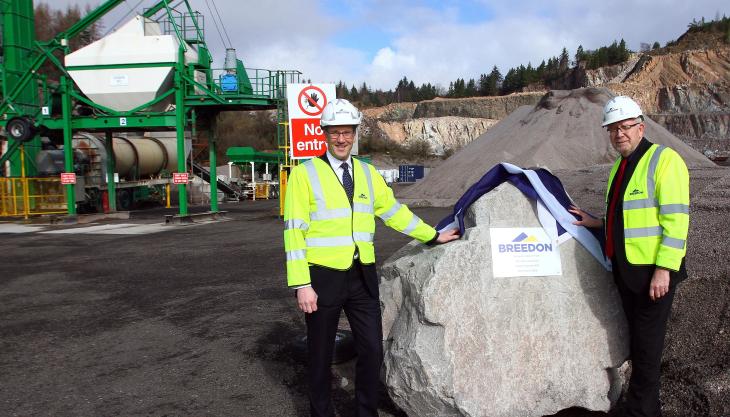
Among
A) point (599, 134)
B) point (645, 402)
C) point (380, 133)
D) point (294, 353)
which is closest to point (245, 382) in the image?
point (294, 353)

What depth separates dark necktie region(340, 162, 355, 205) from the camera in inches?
141

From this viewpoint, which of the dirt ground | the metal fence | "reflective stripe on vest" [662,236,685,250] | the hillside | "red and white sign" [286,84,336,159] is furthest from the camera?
the hillside

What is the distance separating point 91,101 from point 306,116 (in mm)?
11681

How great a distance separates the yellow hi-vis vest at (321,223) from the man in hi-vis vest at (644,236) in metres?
1.56

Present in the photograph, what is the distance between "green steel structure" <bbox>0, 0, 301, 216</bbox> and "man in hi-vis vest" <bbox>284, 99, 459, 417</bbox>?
1655 cm

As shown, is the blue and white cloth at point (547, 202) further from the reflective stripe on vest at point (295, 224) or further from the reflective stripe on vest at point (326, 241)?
the reflective stripe on vest at point (295, 224)

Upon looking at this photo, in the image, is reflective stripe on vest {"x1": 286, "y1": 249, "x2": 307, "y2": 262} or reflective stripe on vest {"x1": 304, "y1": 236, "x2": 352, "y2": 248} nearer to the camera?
reflective stripe on vest {"x1": 286, "y1": 249, "x2": 307, "y2": 262}

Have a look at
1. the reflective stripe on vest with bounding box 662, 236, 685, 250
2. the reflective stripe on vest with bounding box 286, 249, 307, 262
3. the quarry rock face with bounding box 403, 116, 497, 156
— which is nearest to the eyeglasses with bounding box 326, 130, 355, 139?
the reflective stripe on vest with bounding box 286, 249, 307, 262

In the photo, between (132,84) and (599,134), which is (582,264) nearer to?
(132,84)

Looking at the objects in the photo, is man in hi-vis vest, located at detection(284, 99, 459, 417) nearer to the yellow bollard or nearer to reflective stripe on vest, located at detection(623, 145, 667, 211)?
reflective stripe on vest, located at detection(623, 145, 667, 211)

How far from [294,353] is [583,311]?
2.72 metres

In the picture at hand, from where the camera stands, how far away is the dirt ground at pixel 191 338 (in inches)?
166

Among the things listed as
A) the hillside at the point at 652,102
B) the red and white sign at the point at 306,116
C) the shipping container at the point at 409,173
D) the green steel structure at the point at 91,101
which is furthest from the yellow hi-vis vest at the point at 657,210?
the hillside at the point at 652,102

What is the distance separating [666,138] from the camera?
73.7ft
